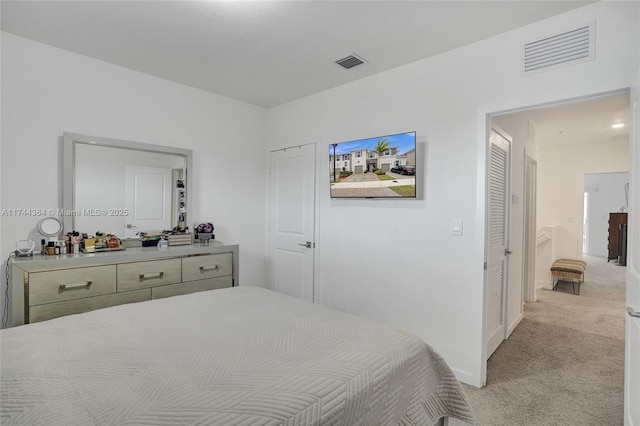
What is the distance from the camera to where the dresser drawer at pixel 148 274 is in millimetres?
2605

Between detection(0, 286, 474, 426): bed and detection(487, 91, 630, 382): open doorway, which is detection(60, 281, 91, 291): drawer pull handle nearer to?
detection(0, 286, 474, 426): bed

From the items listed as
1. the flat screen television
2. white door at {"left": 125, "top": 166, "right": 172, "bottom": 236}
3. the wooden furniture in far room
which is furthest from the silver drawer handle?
the wooden furniture in far room

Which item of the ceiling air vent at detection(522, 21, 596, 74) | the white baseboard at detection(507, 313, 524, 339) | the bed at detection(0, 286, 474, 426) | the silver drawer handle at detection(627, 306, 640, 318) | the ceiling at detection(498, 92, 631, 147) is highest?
the ceiling at detection(498, 92, 631, 147)

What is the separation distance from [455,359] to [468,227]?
3.52 feet

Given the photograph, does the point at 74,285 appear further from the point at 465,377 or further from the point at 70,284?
→ the point at 465,377

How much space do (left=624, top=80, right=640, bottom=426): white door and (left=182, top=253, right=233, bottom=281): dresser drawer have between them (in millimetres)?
2955

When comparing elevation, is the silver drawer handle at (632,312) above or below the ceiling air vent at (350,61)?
below

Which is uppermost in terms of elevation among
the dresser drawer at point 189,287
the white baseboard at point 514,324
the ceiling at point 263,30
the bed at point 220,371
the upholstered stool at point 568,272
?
the ceiling at point 263,30

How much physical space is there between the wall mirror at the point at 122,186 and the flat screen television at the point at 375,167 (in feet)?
5.26

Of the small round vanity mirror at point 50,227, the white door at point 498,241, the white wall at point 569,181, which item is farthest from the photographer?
the white wall at point 569,181

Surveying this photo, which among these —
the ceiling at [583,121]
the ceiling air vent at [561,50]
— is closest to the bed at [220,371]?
the ceiling air vent at [561,50]

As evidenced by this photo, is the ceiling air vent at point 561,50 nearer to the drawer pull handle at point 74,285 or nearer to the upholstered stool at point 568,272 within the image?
the drawer pull handle at point 74,285

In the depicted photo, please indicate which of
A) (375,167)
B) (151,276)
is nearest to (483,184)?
(375,167)

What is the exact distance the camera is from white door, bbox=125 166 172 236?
10.2ft
